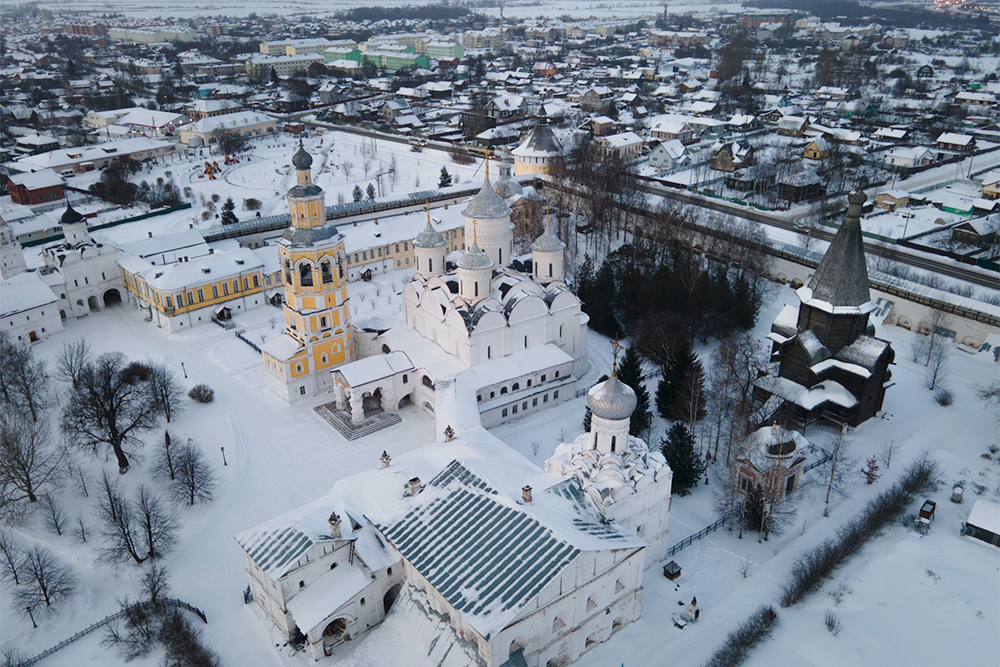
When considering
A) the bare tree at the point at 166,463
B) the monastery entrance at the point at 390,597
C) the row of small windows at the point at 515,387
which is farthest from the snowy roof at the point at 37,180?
the monastery entrance at the point at 390,597

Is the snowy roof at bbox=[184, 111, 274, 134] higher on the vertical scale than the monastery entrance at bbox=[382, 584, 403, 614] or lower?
higher

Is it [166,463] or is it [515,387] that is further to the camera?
[515,387]

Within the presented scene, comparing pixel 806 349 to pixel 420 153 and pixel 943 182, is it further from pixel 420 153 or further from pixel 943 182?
pixel 420 153

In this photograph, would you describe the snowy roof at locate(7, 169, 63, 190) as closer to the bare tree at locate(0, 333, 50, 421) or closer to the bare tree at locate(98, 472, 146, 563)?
the bare tree at locate(0, 333, 50, 421)

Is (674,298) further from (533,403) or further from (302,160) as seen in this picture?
(302,160)

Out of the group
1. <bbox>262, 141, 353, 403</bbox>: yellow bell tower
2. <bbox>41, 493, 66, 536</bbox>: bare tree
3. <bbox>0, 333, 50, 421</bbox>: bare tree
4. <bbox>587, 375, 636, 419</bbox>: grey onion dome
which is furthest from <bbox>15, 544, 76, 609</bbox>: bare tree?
<bbox>587, 375, 636, 419</bbox>: grey onion dome

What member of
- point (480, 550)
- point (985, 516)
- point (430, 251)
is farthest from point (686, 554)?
point (430, 251)

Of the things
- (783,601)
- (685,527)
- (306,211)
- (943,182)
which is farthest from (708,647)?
(943,182)
